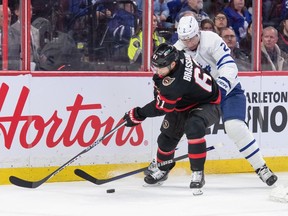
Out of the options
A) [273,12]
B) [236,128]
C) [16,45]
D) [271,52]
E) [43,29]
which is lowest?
[236,128]

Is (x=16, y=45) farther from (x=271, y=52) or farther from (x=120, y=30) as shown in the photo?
(x=271, y=52)

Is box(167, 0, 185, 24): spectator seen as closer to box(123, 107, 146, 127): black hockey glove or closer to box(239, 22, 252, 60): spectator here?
box(239, 22, 252, 60): spectator

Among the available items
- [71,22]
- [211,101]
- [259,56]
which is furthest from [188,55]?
[259,56]

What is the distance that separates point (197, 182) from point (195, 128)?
0.38m

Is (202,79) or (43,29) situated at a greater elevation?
(43,29)

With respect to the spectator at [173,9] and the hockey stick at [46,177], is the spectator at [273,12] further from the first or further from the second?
the hockey stick at [46,177]

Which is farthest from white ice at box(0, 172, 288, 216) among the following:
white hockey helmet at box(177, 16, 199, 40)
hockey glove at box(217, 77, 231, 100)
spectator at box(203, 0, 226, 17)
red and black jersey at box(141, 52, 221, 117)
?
spectator at box(203, 0, 226, 17)

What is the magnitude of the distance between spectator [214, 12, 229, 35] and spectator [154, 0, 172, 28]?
1.40 ft

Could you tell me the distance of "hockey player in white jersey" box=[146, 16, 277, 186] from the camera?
707 centimetres

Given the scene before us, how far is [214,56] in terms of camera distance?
7160 millimetres

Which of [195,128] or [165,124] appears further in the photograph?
[165,124]

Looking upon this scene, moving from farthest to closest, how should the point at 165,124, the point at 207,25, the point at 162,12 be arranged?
the point at 207,25, the point at 162,12, the point at 165,124

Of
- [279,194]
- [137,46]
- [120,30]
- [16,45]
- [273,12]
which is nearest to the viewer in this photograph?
[279,194]

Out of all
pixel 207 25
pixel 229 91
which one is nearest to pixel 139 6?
pixel 207 25
